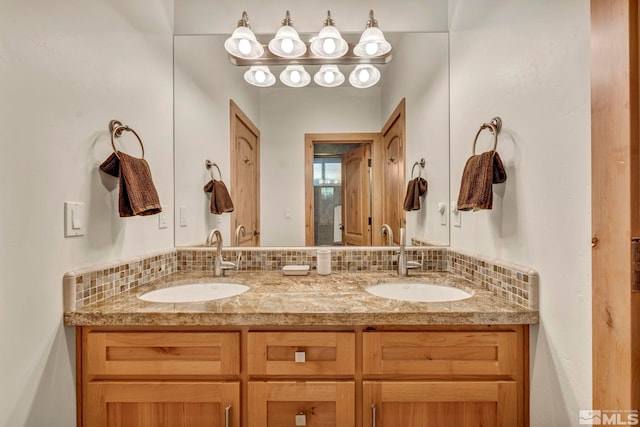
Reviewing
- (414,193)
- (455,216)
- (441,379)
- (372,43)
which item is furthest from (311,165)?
(441,379)

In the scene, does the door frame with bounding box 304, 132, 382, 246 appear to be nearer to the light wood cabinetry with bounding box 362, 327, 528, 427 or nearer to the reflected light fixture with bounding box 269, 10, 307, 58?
the reflected light fixture with bounding box 269, 10, 307, 58

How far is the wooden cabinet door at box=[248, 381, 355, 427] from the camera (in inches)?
37.5

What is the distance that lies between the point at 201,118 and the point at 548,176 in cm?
162

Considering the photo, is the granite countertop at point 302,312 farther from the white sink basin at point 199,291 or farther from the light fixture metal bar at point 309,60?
the light fixture metal bar at point 309,60

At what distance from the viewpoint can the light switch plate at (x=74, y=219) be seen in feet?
3.14

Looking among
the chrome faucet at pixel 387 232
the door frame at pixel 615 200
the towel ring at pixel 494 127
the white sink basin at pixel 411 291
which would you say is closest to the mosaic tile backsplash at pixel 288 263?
the chrome faucet at pixel 387 232

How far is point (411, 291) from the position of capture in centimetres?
137

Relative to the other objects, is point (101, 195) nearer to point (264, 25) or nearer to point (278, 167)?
point (278, 167)

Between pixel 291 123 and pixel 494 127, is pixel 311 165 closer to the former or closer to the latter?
pixel 291 123

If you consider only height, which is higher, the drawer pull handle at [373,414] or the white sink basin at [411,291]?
the white sink basin at [411,291]

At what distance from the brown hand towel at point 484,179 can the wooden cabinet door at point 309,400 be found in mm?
761

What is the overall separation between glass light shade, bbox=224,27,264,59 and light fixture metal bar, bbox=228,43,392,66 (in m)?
0.05

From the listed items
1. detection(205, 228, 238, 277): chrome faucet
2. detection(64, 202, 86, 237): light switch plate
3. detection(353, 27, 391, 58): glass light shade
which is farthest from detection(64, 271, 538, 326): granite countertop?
detection(353, 27, 391, 58): glass light shade

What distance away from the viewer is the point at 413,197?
164cm
